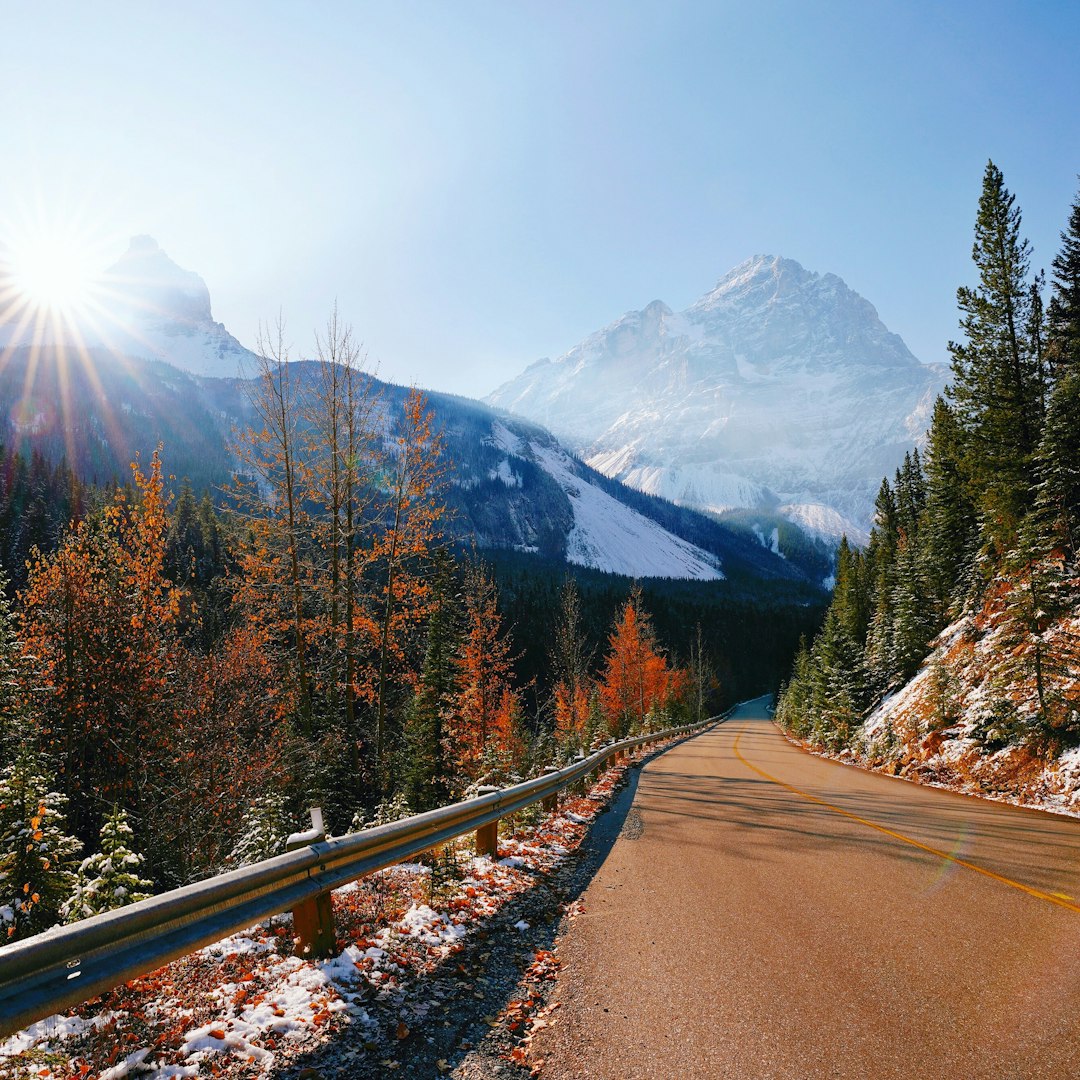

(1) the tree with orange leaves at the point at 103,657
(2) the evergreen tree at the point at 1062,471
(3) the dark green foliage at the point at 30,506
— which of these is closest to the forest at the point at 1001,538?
(2) the evergreen tree at the point at 1062,471

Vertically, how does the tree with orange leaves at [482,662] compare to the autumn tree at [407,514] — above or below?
below

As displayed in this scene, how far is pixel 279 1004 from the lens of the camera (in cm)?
353

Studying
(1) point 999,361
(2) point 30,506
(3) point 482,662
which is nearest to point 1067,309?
(1) point 999,361

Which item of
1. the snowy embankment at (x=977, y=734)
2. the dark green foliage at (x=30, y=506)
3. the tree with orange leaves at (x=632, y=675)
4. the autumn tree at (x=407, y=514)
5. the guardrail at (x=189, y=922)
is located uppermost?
the dark green foliage at (x=30, y=506)

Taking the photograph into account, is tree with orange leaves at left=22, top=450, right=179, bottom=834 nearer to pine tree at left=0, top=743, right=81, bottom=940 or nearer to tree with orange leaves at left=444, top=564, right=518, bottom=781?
pine tree at left=0, top=743, right=81, bottom=940

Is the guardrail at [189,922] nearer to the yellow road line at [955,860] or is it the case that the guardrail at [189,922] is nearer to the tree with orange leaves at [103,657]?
the yellow road line at [955,860]

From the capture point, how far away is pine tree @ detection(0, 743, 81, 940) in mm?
5094

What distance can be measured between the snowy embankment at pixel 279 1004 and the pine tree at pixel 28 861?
207 cm

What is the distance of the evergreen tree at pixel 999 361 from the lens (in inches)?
792

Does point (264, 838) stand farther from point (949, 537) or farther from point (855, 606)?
point (855, 606)

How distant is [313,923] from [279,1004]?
2.20 feet

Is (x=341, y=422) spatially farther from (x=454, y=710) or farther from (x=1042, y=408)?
(x=1042, y=408)

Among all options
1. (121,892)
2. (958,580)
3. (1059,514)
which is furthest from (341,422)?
(958,580)

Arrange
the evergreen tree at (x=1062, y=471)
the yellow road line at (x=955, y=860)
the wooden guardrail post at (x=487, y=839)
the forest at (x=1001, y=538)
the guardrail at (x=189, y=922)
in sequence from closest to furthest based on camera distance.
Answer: the guardrail at (x=189, y=922) → the yellow road line at (x=955, y=860) → the wooden guardrail post at (x=487, y=839) → the forest at (x=1001, y=538) → the evergreen tree at (x=1062, y=471)
